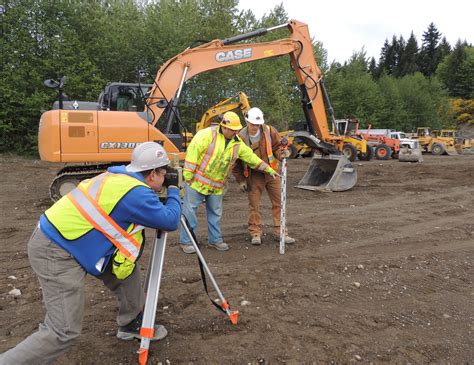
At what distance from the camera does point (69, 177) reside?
8.50 meters

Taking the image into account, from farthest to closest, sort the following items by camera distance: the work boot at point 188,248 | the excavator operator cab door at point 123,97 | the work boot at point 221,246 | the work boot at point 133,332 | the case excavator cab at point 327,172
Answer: the case excavator cab at point 327,172, the excavator operator cab door at point 123,97, the work boot at point 221,246, the work boot at point 188,248, the work boot at point 133,332

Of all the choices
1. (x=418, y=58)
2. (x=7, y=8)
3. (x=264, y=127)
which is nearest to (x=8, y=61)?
(x=7, y=8)

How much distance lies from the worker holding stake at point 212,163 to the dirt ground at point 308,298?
24.0 inches

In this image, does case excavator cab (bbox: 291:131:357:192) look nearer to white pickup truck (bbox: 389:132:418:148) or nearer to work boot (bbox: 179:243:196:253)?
work boot (bbox: 179:243:196:253)

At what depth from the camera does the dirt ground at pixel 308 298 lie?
10.7ft

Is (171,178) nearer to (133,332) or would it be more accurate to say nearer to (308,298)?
(133,332)

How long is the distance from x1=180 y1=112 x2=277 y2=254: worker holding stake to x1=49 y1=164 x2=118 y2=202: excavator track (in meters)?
3.75

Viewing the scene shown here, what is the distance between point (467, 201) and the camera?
959 centimetres

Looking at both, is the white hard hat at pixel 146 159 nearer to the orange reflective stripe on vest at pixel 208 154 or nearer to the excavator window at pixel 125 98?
the orange reflective stripe on vest at pixel 208 154

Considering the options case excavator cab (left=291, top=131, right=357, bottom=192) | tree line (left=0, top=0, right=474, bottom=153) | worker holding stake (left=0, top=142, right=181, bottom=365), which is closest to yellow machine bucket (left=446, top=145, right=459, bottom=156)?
tree line (left=0, top=0, right=474, bottom=153)

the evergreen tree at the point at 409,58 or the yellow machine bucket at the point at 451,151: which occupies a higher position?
the evergreen tree at the point at 409,58

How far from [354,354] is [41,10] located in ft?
68.6

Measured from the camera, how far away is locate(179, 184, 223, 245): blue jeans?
558 cm

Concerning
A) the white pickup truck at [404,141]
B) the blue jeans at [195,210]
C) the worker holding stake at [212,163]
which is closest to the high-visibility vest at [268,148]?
the worker holding stake at [212,163]
